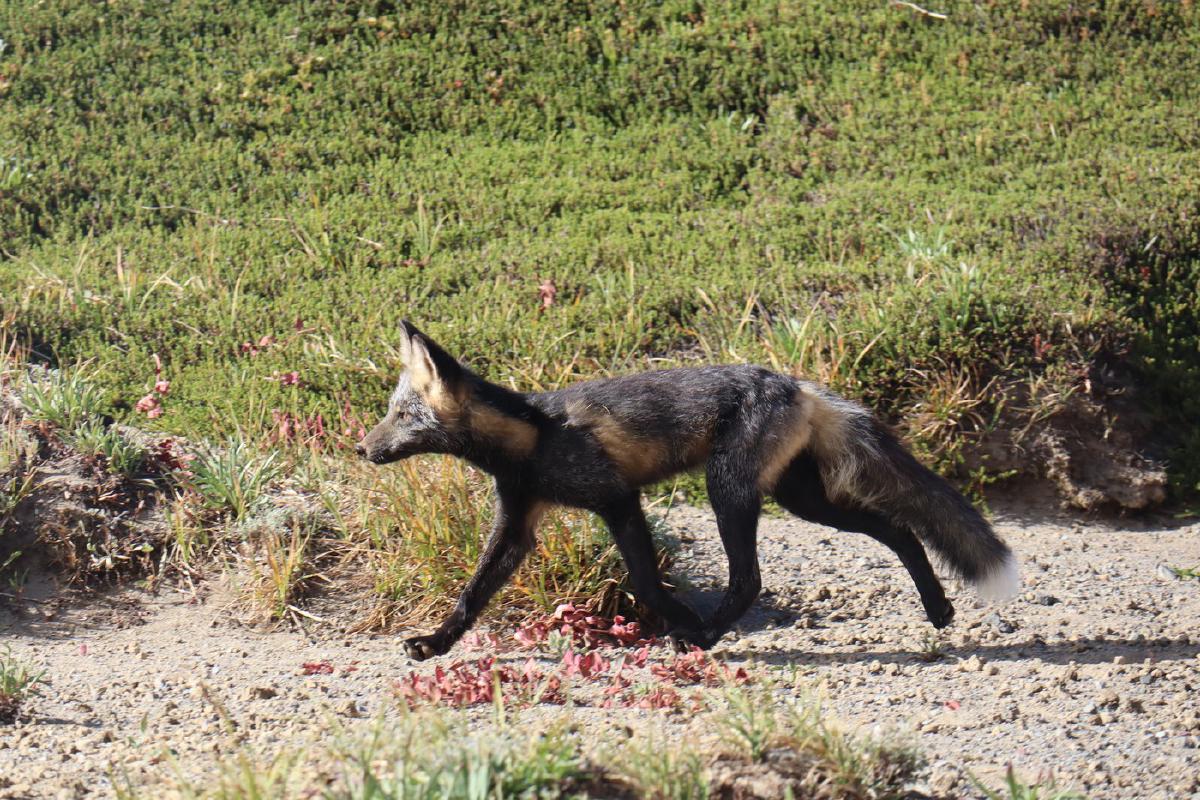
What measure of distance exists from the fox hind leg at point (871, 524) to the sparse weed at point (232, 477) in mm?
3028

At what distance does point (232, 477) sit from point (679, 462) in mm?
2730

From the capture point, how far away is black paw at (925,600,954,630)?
251 inches

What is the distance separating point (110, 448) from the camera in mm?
7660

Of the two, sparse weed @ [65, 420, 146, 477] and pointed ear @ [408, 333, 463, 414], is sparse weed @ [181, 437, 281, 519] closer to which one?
sparse weed @ [65, 420, 146, 477]

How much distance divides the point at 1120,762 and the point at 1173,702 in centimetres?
82

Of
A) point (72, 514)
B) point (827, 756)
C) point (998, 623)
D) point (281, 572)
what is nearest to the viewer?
point (827, 756)

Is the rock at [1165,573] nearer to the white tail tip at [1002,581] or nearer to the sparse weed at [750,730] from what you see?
the white tail tip at [1002,581]

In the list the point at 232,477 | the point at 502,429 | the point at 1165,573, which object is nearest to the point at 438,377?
the point at 502,429

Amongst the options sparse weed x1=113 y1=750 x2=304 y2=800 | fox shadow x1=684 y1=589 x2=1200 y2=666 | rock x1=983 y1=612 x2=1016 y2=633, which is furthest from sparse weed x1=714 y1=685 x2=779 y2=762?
rock x1=983 y1=612 x2=1016 y2=633

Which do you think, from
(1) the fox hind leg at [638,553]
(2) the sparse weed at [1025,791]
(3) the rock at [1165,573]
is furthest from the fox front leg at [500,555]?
(3) the rock at [1165,573]

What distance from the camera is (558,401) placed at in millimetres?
6344

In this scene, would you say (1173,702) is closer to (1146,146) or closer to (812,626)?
(812,626)

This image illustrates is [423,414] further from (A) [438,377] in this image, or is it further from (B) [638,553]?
(B) [638,553]

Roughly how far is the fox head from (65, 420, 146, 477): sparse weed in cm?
214
